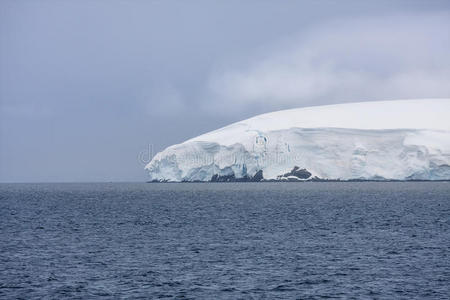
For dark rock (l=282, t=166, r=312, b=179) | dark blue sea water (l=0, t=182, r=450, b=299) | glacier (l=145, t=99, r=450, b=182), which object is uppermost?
glacier (l=145, t=99, r=450, b=182)

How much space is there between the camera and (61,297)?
17453 mm

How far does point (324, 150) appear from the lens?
9638 centimetres

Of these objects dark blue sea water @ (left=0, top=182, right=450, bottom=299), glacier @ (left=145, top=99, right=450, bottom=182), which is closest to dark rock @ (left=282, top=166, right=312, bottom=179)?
glacier @ (left=145, top=99, right=450, bottom=182)

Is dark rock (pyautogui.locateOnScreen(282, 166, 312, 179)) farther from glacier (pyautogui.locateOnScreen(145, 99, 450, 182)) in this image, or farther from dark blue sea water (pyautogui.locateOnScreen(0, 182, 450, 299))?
dark blue sea water (pyautogui.locateOnScreen(0, 182, 450, 299))

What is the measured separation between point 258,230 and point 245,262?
10.7 metres

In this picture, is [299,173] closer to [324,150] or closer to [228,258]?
[324,150]

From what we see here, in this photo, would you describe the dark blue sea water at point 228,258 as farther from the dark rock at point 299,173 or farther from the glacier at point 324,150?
the dark rock at point 299,173

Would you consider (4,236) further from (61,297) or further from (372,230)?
(372,230)

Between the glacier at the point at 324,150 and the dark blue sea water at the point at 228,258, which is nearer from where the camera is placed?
the dark blue sea water at the point at 228,258

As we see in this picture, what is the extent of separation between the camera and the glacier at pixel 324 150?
3590 inches

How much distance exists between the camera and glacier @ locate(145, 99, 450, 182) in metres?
91.2

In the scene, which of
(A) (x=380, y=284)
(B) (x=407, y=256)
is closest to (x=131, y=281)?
(A) (x=380, y=284)

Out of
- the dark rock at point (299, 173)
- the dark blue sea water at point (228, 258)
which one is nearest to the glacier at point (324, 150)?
the dark rock at point (299, 173)

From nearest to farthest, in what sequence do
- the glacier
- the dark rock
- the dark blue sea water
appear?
the dark blue sea water < the glacier < the dark rock
